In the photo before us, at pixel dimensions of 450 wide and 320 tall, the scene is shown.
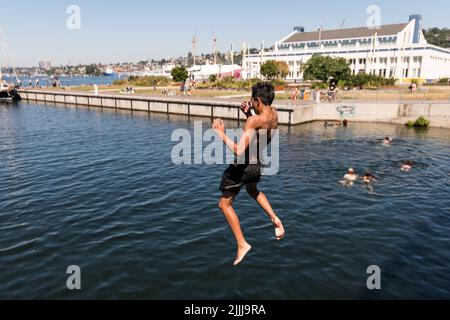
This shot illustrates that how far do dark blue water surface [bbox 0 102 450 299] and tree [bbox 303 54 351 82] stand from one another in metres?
40.7

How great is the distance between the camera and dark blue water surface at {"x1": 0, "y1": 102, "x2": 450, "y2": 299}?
10.2 meters

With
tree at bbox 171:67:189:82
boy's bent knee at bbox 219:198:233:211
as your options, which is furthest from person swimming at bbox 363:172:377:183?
tree at bbox 171:67:189:82

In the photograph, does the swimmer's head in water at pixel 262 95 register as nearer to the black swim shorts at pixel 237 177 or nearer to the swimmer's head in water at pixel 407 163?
the black swim shorts at pixel 237 177

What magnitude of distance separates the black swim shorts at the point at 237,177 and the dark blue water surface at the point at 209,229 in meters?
4.25

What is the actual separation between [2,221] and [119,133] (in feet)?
76.4

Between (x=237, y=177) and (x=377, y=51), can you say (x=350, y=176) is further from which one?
(x=377, y=51)

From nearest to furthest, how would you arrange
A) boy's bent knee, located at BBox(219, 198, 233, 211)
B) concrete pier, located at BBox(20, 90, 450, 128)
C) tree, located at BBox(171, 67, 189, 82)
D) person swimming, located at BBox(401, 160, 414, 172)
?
boy's bent knee, located at BBox(219, 198, 233, 211)
person swimming, located at BBox(401, 160, 414, 172)
concrete pier, located at BBox(20, 90, 450, 128)
tree, located at BBox(171, 67, 189, 82)

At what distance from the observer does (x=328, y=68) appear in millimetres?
64188

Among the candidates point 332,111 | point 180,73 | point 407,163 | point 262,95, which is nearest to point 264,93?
point 262,95

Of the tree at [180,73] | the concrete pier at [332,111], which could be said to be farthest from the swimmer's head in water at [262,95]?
the tree at [180,73]

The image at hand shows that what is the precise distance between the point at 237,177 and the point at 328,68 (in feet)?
206

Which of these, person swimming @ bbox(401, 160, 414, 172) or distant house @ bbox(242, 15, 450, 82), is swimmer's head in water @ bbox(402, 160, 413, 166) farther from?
distant house @ bbox(242, 15, 450, 82)

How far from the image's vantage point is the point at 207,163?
2514cm
